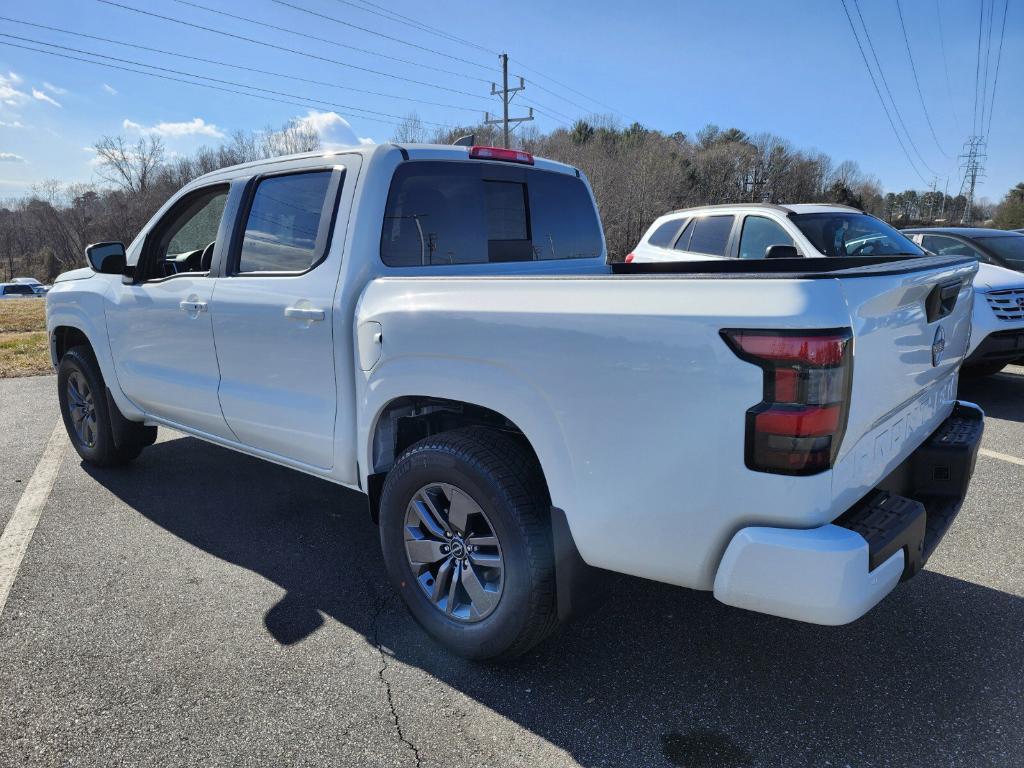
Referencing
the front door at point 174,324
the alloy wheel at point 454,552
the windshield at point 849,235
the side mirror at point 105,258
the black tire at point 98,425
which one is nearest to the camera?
the alloy wheel at point 454,552

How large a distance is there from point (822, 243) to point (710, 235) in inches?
49.5

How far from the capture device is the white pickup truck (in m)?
1.84

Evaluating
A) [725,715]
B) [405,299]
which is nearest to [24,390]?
[405,299]

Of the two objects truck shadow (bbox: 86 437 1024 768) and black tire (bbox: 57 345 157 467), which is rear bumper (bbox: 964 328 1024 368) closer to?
truck shadow (bbox: 86 437 1024 768)

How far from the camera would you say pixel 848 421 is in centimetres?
189

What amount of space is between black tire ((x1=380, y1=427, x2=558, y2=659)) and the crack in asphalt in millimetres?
216

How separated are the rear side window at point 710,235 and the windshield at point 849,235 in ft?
2.42

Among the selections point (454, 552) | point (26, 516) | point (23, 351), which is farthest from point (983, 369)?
point (23, 351)

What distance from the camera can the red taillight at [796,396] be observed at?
69.9 inches

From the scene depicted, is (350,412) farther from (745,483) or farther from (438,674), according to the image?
(745,483)

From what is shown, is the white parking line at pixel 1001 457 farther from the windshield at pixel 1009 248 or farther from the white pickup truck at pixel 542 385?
the windshield at pixel 1009 248

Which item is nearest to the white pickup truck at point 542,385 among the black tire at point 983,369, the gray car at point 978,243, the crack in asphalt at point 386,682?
the crack in asphalt at point 386,682

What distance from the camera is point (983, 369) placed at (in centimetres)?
703

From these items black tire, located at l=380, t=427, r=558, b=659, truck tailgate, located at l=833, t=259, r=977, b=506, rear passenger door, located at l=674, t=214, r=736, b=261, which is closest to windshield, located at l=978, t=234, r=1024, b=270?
rear passenger door, located at l=674, t=214, r=736, b=261
